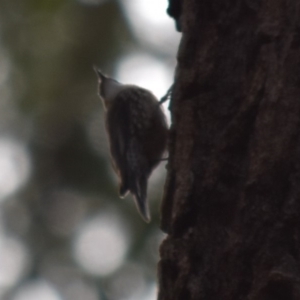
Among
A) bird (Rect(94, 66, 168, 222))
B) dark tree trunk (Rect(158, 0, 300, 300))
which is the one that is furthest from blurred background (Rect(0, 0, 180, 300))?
dark tree trunk (Rect(158, 0, 300, 300))

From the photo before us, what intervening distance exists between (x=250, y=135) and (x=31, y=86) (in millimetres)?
4544

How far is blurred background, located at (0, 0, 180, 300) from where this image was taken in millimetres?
7148

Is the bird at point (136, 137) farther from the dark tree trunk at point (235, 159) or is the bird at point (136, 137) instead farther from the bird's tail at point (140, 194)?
the dark tree trunk at point (235, 159)

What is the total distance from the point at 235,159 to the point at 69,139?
452cm

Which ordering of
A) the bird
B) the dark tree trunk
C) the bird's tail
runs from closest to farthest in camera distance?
the dark tree trunk, the bird's tail, the bird

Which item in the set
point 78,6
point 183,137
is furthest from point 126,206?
point 183,137

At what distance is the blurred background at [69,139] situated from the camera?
715 cm

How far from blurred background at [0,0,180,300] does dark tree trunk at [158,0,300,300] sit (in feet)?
12.7

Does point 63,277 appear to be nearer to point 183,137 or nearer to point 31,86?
point 31,86

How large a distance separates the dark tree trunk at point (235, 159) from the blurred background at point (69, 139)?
3.88 meters

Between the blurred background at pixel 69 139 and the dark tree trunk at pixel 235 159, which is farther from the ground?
the dark tree trunk at pixel 235 159

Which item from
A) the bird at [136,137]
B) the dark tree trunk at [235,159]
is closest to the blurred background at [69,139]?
the bird at [136,137]

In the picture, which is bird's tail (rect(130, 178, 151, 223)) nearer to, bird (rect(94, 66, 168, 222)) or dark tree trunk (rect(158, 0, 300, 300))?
bird (rect(94, 66, 168, 222))

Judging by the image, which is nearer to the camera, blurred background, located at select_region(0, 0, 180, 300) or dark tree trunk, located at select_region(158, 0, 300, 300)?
dark tree trunk, located at select_region(158, 0, 300, 300)
